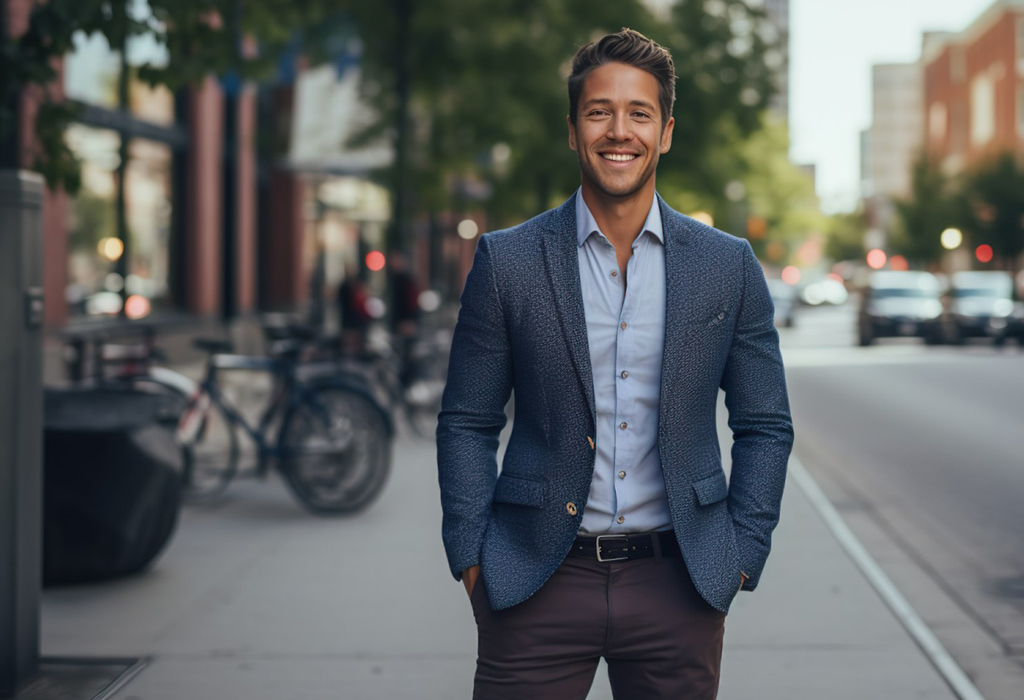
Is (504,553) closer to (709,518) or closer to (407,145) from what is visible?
(709,518)

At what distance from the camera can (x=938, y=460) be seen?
41.2 ft

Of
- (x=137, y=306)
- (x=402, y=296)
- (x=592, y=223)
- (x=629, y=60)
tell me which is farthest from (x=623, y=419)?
(x=137, y=306)

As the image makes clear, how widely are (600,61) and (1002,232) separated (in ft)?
191

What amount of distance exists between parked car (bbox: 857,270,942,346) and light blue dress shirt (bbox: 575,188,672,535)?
100 feet

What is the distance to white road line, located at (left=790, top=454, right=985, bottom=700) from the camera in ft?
17.4

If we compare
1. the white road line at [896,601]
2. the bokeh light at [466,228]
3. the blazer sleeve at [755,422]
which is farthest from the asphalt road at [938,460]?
the bokeh light at [466,228]

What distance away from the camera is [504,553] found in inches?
110

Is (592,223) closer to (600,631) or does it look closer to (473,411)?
(473,411)

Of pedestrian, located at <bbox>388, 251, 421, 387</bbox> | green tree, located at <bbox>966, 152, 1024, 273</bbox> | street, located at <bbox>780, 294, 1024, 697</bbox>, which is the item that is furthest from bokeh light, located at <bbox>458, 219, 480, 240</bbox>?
pedestrian, located at <bbox>388, 251, 421, 387</bbox>

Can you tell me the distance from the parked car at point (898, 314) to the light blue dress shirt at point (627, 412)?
100 feet

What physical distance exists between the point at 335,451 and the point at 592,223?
6.40 m

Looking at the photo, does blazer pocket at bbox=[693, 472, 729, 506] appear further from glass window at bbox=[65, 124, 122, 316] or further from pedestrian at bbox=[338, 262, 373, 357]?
glass window at bbox=[65, 124, 122, 316]

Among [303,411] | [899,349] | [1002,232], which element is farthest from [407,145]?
[1002,232]

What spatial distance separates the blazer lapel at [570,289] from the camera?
273 centimetres
